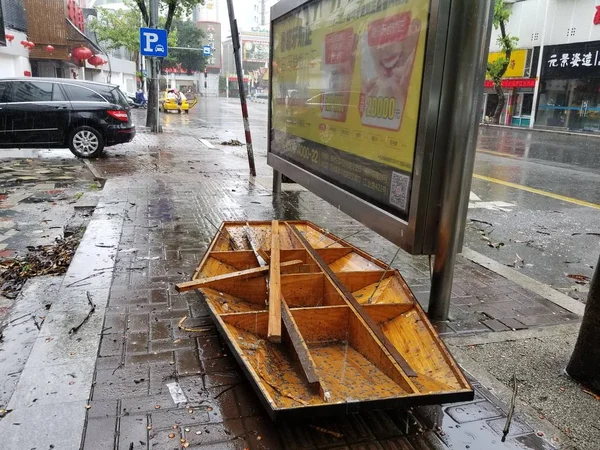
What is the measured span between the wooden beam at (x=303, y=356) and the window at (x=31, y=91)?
34.1 feet

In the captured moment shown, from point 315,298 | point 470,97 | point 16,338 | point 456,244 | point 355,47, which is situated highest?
point 355,47

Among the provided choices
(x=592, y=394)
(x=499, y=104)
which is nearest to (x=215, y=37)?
(x=499, y=104)

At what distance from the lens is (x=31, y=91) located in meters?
11.3

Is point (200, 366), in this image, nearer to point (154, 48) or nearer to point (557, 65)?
point (154, 48)

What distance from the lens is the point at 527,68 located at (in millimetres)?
33281

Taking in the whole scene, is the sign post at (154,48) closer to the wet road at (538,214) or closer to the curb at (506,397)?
the wet road at (538,214)

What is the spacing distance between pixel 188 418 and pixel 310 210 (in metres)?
5.25

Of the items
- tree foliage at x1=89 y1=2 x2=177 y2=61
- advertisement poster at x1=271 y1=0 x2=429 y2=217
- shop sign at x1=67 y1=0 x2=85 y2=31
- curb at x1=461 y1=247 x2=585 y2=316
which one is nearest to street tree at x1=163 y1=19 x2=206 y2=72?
tree foliage at x1=89 y1=2 x2=177 y2=61

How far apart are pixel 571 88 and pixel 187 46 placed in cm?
5803

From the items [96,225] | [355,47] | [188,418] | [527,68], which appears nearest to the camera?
[188,418]

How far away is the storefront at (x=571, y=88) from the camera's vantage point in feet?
93.7

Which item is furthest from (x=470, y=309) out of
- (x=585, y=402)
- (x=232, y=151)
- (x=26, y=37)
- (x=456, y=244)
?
(x=26, y=37)

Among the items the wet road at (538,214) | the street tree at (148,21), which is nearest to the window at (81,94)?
the wet road at (538,214)

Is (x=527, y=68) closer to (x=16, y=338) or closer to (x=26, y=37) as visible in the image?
(x=26, y=37)
